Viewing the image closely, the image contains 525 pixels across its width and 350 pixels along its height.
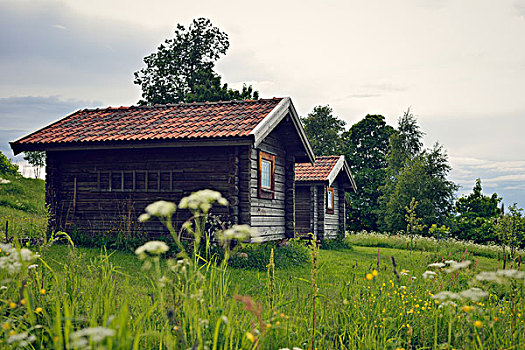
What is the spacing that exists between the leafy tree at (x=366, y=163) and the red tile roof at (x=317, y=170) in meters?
13.5

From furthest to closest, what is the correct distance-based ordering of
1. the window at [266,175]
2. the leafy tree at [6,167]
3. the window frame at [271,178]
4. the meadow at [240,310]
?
1. the leafy tree at [6,167]
2. the window at [266,175]
3. the window frame at [271,178]
4. the meadow at [240,310]

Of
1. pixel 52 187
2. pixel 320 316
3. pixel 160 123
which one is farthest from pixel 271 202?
pixel 320 316

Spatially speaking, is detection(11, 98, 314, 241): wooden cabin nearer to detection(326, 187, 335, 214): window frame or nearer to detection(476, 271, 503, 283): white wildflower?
detection(326, 187, 335, 214): window frame

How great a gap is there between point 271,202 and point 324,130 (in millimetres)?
26512

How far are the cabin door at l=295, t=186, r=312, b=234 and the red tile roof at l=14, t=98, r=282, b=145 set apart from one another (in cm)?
804

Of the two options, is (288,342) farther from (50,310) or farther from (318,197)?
(318,197)

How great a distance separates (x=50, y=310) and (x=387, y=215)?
3110 centimetres

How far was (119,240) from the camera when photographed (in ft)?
43.4

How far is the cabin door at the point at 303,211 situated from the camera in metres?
22.1

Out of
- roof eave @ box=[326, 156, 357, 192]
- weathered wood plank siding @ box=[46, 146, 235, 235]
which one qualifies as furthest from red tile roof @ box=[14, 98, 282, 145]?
roof eave @ box=[326, 156, 357, 192]

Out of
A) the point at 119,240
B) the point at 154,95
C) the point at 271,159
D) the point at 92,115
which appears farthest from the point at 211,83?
the point at 119,240

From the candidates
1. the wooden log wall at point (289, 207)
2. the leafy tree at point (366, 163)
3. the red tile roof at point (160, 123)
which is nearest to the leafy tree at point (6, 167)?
the red tile roof at point (160, 123)

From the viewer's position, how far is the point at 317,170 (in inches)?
898

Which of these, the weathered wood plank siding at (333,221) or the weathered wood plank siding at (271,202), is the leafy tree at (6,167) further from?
the weathered wood plank siding at (271,202)
